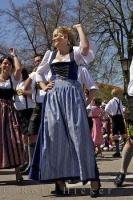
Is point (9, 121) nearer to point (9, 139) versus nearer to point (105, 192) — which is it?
point (9, 139)

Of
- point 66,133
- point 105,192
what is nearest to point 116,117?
point 105,192

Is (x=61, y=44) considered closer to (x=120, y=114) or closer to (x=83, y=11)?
(x=120, y=114)

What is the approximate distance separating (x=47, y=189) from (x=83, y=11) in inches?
1222

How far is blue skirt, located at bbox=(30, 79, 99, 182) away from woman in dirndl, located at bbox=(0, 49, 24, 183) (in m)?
1.27

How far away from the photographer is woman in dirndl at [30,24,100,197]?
608cm

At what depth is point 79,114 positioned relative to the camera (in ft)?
20.1

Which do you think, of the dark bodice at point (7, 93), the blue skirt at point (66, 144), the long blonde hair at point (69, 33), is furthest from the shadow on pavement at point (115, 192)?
the dark bodice at point (7, 93)

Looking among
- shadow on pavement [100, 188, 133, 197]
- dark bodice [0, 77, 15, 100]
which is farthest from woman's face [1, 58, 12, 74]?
shadow on pavement [100, 188, 133, 197]

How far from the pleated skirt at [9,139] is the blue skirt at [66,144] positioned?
4.16 feet

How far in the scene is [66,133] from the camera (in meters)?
6.16

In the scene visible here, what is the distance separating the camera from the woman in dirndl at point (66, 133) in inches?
239

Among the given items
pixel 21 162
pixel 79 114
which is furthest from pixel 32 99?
pixel 79 114

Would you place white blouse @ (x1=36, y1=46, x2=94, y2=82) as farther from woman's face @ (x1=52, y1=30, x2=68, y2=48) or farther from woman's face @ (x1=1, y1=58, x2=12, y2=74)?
woman's face @ (x1=1, y1=58, x2=12, y2=74)

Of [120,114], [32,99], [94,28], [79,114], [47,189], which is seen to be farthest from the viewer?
[94,28]
